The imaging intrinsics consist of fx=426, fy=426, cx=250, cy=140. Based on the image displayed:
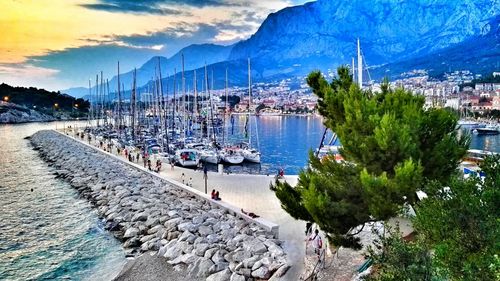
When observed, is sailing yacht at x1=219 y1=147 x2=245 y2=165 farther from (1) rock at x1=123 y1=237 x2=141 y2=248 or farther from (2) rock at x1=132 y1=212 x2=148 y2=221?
(1) rock at x1=123 y1=237 x2=141 y2=248

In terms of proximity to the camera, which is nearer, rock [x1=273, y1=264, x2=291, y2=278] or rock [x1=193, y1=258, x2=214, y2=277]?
rock [x1=273, y1=264, x2=291, y2=278]

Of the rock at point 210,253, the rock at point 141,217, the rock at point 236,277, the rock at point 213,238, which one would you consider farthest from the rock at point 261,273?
the rock at point 141,217

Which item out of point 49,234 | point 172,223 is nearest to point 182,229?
point 172,223

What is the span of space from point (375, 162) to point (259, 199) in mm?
10802

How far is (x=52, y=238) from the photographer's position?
19.9 m

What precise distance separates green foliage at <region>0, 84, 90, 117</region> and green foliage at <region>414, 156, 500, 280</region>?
150894mm

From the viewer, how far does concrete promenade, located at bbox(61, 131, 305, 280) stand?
43.9 ft

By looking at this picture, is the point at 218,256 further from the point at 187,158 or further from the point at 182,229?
the point at 187,158

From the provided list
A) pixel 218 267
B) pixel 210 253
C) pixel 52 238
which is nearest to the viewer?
pixel 218 267

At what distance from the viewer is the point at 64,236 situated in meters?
20.1

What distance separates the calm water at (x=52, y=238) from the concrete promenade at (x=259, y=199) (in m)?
5.57

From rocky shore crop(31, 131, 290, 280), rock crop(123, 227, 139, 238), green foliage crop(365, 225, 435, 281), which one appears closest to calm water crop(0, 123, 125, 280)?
rock crop(123, 227, 139, 238)

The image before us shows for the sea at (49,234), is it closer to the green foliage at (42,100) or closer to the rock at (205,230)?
the rock at (205,230)

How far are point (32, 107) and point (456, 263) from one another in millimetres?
157590
